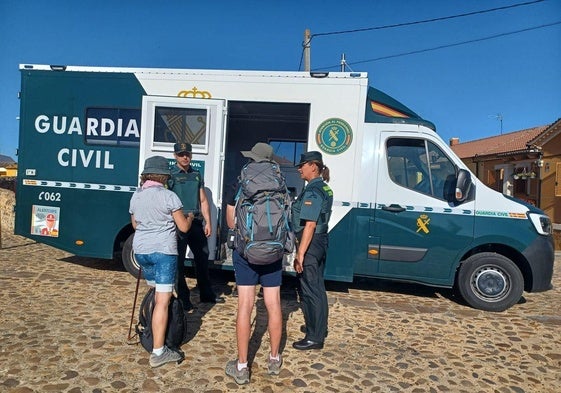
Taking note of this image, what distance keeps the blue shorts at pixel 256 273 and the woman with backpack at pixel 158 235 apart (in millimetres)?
528

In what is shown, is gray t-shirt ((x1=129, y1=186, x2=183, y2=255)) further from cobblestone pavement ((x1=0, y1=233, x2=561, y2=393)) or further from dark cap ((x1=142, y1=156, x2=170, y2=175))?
cobblestone pavement ((x1=0, y1=233, x2=561, y2=393))

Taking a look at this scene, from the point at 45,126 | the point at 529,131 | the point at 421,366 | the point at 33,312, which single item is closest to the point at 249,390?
the point at 421,366

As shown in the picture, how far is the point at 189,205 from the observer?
4336 mm

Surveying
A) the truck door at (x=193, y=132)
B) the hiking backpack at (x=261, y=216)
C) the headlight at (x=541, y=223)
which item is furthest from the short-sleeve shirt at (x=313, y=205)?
the headlight at (x=541, y=223)

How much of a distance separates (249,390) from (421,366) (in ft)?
5.26

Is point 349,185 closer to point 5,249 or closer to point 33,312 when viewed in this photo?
point 33,312

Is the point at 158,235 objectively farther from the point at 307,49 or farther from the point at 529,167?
the point at 529,167

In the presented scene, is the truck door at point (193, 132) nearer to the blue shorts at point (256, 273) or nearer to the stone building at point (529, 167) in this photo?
the blue shorts at point (256, 273)

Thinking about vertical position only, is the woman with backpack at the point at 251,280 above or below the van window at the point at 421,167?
below

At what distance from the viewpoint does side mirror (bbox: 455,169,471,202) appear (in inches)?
189

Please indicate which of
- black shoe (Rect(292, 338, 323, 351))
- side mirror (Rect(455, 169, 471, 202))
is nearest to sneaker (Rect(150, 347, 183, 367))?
black shoe (Rect(292, 338, 323, 351))

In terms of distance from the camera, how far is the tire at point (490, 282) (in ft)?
16.3

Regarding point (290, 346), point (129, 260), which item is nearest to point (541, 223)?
point (290, 346)

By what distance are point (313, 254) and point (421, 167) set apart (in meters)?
2.35
